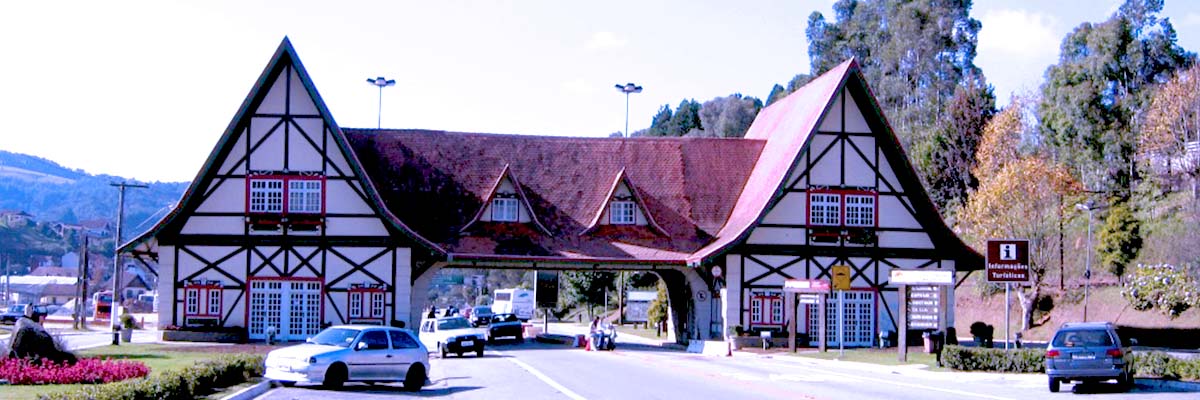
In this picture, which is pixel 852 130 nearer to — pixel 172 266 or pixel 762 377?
pixel 762 377

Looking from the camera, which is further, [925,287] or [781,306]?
[781,306]

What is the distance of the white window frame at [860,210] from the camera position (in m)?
51.8

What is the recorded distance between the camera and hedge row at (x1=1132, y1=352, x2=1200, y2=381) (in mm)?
30266

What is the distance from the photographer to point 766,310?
50.7m

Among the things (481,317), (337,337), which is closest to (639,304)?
(481,317)

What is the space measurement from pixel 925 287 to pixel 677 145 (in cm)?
1778

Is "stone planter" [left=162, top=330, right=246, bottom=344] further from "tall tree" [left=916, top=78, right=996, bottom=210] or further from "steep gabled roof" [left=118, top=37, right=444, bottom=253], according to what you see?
"tall tree" [left=916, top=78, right=996, bottom=210]

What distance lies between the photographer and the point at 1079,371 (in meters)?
27.3

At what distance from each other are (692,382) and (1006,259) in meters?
11.0

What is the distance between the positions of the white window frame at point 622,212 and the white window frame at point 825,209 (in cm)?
739

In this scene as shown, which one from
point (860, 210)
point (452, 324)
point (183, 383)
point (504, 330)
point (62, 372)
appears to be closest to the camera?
point (183, 383)

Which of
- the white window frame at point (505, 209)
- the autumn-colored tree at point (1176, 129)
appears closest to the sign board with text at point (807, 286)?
the white window frame at point (505, 209)

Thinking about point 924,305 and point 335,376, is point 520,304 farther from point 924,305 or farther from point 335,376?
point 335,376

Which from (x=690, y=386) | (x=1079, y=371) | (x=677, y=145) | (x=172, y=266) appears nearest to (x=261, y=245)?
(x=172, y=266)
